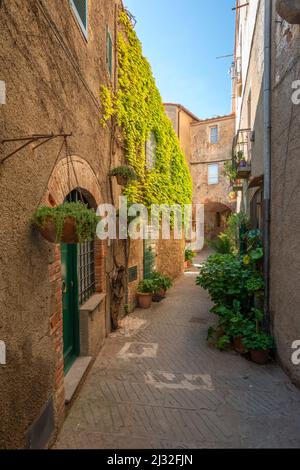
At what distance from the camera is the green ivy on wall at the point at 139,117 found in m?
5.82

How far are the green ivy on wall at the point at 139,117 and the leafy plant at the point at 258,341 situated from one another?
13.5 feet

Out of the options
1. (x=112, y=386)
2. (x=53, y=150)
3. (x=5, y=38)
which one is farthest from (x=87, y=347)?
(x=5, y=38)

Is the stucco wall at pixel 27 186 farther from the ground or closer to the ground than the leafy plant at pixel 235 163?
closer to the ground

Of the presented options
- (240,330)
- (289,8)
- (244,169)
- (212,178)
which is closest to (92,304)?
(240,330)

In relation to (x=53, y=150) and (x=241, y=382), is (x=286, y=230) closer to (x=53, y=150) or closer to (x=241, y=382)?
(x=241, y=382)

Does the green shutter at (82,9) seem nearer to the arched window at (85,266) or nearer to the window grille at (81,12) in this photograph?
the window grille at (81,12)

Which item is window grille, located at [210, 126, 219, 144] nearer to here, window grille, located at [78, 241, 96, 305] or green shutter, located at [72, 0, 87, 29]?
green shutter, located at [72, 0, 87, 29]

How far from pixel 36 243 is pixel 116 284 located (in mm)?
3337

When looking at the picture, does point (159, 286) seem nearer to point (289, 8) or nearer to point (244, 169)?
point (244, 169)

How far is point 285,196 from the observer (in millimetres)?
Answer: 4070

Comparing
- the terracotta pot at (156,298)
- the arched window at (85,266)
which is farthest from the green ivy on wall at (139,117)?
the terracotta pot at (156,298)

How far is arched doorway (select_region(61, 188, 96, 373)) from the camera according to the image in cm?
379

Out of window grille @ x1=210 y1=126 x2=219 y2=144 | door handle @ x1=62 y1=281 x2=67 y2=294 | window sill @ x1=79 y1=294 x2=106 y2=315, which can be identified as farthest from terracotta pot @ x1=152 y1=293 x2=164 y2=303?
window grille @ x1=210 y1=126 x2=219 y2=144

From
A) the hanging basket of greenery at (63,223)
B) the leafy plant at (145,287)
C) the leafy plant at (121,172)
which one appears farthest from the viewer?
the leafy plant at (145,287)
